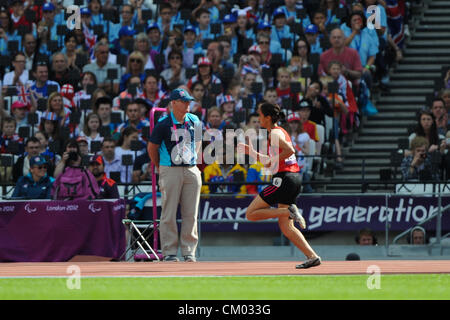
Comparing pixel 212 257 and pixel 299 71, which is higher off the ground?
pixel 299 71

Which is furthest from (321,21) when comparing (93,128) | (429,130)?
(93,128)

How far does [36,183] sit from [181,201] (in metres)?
4.34

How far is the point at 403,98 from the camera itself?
21.5 m

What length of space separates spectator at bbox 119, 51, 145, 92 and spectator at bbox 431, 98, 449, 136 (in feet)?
19.5

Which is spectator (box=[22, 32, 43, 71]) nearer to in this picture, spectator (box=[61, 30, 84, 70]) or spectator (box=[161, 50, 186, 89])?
spectator (box=[61, 30, 84, 70])

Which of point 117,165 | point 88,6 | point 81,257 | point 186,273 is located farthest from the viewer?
point 88,6

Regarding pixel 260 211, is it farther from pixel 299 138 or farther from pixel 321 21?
pixel 321 21

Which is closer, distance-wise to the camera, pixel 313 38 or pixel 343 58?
pixel 343 58
